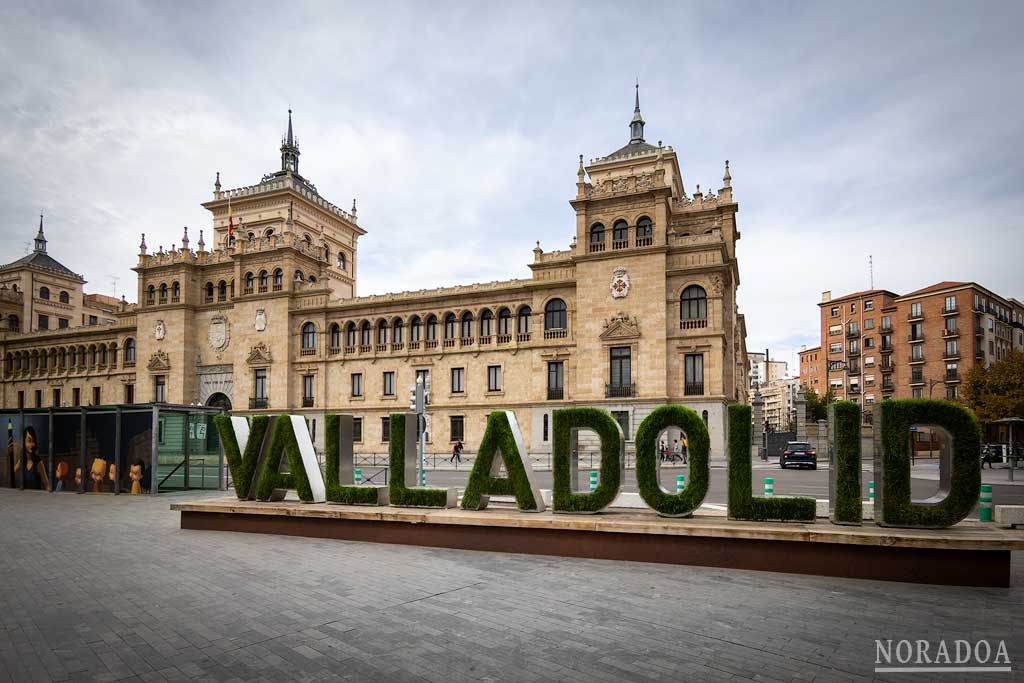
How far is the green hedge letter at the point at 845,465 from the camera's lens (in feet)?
29.3

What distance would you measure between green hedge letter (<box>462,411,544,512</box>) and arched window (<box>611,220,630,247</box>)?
92.2ft

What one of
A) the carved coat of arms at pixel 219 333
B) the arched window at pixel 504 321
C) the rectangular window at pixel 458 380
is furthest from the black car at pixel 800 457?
the carved coat of arms at pixel 219 333

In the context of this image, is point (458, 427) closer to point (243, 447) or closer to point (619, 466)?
point (243, 447)

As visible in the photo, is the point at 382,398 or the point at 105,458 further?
the point at 382,398

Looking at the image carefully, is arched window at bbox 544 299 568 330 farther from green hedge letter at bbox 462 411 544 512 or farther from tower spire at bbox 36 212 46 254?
tower spire at bbox 36 212 46 254

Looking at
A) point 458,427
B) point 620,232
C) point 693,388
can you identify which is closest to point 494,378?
point 458,427

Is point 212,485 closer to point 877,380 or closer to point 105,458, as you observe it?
point 105,458

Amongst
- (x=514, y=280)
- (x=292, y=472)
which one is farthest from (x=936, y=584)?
(x=514, y=280)

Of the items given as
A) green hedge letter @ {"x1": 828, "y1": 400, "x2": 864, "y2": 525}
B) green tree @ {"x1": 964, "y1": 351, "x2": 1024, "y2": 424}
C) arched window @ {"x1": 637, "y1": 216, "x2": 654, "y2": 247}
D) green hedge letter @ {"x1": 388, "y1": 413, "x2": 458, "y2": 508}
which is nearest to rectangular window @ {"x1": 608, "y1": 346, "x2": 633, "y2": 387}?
arched window @ {"x1": 637, "y1": 216, "x2": 654, "y2": 247}

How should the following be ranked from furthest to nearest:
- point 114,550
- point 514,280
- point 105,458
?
point 514,280 < point 105,458 < point 114,550

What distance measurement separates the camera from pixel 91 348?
191 feet

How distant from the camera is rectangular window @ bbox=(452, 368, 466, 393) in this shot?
42312mm

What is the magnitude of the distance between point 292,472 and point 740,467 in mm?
8475

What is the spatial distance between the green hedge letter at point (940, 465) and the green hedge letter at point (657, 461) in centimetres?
235
